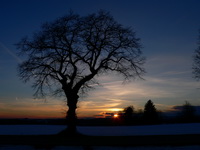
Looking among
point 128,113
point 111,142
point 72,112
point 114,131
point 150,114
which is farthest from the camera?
point 128,113

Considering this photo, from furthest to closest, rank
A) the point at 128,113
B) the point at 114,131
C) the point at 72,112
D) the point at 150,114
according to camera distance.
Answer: the point at 128,113 → the point at 150,114 → the point at 114,131 → the point at 72,112

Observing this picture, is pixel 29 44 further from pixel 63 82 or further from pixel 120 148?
pixel 120 148

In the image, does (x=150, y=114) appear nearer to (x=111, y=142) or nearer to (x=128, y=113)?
(x=128, y=113)

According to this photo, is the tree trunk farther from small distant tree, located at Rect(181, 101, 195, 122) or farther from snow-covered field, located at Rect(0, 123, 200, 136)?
small distant tree, located at Rect(181, 101, 195, 122)

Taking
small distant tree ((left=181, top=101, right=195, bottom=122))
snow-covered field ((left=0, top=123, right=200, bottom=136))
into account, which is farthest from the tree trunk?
small distant tree ((left=181, top=101, right=195, bottom=122))

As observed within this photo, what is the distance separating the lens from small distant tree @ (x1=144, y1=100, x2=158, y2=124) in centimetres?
7850

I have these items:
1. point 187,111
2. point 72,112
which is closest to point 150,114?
point 187,111

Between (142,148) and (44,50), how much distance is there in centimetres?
1426

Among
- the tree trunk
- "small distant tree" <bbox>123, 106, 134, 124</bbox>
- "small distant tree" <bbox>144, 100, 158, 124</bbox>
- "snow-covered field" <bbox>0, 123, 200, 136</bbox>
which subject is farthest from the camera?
"small distant tree" <bbox>123, 106, 134, 124</bbox>

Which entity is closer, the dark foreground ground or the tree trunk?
the dark foreground ground

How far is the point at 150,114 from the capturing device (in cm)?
7994

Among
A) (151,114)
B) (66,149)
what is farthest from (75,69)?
(151,114)

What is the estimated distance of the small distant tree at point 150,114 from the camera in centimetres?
7850

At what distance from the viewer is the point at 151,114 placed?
262 feet
